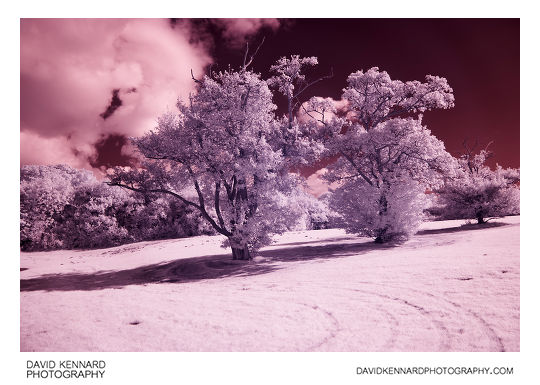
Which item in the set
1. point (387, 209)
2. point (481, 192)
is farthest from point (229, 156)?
point (481, 192)

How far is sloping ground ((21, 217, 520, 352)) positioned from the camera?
4.87m

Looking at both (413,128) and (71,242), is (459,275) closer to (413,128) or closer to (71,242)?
(413,128)

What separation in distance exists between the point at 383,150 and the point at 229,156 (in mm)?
10021

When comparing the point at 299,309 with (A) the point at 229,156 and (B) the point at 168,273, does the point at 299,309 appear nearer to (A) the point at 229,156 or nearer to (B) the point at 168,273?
(A) the point at 229,156

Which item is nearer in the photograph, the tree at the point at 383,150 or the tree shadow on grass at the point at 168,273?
the tree shadow on grass at the point at 168,273

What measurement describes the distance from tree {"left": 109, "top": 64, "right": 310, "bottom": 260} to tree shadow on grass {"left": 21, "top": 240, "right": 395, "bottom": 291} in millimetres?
986

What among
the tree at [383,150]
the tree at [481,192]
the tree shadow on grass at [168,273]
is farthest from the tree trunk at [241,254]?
the tree at [481,192]

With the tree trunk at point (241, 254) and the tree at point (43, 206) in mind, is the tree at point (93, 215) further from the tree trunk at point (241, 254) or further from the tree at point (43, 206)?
the tree trunk at point (241, 254)

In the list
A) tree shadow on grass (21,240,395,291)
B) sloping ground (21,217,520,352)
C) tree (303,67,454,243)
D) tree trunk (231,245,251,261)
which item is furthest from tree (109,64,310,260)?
tree (303,67,454,243)

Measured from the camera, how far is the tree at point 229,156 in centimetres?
1161

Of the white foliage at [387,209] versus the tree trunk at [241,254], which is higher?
the white foliage at [387,209]

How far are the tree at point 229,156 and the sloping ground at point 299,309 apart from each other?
8.19 ft

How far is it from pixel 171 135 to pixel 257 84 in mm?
3795
